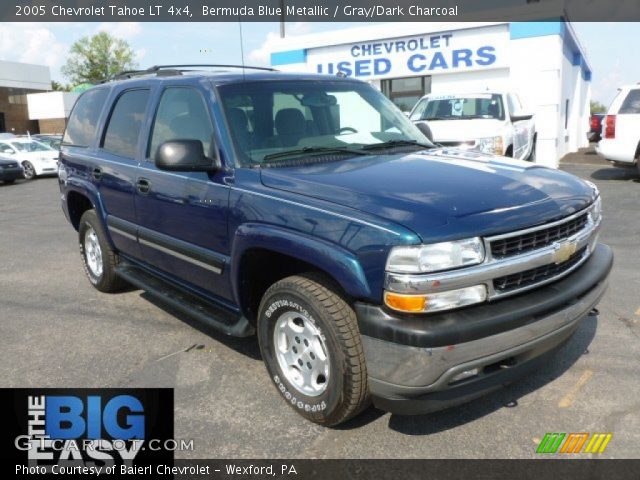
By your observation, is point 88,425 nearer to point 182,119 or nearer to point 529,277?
point 182,119

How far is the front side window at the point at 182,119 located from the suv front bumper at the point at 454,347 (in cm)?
173

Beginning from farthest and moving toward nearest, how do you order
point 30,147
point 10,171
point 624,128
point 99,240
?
1. point 30,147
2. point 10,171
3. point 624,128
4. point 99,240

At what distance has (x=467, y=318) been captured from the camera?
255 cm

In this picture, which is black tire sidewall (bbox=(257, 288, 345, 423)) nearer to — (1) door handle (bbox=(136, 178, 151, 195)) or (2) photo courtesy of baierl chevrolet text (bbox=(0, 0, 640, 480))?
(2) photo courtesy of baierl chevrolet text (bbox=(0, 0, 640, 480))

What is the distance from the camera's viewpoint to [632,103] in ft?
37.1

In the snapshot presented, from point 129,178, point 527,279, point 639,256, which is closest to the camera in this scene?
point 527,279

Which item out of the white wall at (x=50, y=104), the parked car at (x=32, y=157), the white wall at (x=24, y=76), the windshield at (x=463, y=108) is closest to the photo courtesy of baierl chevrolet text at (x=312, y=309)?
the windshield at (x=463, y=108)

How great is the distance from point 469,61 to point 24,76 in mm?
46473

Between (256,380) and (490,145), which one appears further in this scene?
(490,145)

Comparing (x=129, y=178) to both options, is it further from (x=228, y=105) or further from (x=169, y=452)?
(x=169, y=452)

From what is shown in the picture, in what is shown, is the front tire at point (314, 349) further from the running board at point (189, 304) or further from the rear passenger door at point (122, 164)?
the rear passenger door at point (122, 164)

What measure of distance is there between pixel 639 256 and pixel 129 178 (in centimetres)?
530

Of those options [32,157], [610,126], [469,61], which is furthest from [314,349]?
[32,157]

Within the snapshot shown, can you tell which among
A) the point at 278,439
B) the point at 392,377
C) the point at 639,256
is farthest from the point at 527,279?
the point at 639,256
